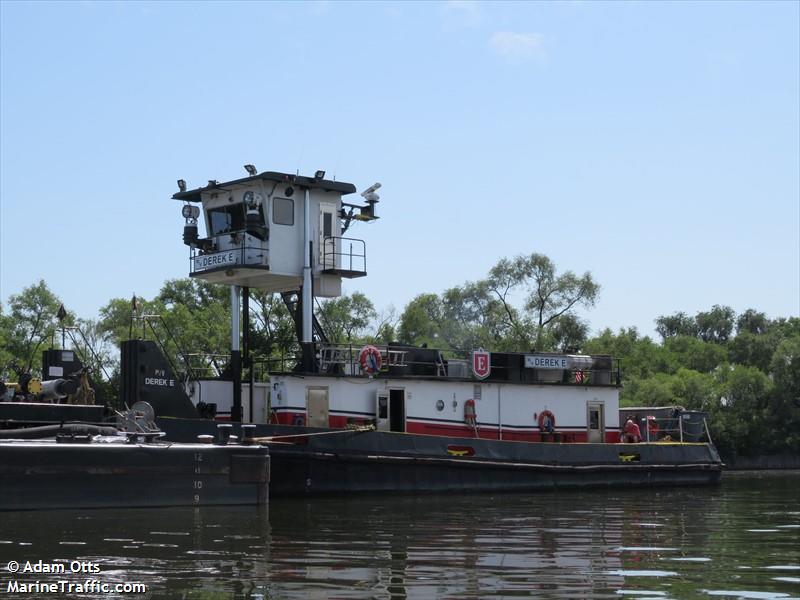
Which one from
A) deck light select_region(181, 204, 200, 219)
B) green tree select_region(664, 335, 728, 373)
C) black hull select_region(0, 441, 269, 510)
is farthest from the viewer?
green tree select_region(664, 335, 728, 373)

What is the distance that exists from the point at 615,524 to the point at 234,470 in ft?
17.6

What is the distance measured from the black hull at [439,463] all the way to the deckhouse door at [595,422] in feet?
2.23

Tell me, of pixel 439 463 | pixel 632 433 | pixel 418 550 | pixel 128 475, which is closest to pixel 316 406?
pixel 439 463

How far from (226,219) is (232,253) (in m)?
0.97

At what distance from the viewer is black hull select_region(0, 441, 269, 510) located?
47.0ft

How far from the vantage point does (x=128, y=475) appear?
49.2 feet

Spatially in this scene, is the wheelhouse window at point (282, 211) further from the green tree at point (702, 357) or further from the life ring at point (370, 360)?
the green tree at point (702, 357)

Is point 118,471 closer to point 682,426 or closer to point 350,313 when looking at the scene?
point 682,426

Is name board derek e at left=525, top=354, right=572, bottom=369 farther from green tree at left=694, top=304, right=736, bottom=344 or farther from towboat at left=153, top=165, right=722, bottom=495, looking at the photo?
green tree at left=694, top=304, right=736, bottom=344

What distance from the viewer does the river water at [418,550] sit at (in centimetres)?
929

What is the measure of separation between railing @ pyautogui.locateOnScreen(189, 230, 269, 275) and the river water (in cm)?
552

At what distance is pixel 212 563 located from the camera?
→ 10594mm

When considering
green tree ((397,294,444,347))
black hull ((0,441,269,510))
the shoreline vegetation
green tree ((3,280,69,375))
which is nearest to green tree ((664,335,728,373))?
the shoreline vegetation

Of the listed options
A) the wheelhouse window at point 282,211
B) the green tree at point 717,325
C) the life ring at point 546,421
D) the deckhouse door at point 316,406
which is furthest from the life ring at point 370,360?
the green tree at point 717,325
